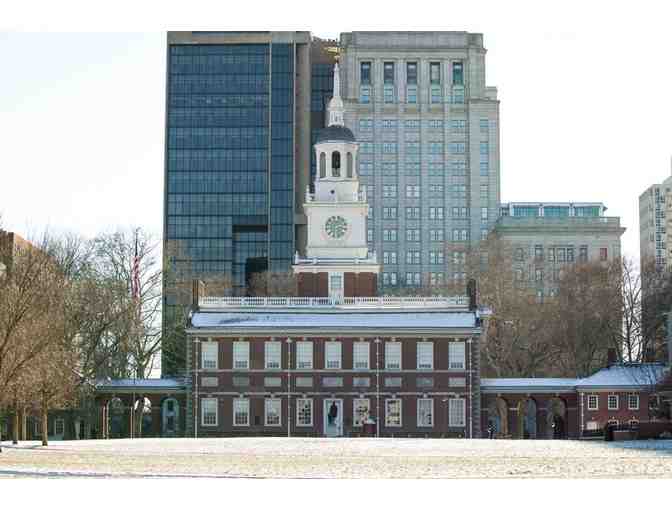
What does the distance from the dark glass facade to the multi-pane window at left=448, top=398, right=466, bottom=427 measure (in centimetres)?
9478

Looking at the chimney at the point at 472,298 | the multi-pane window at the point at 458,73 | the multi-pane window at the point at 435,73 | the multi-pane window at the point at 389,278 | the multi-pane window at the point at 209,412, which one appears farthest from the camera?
the multi-pane window at the point at 435,73

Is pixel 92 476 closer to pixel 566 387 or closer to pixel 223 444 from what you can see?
pixel 223 444

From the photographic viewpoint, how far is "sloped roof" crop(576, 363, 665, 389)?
84.4 metres

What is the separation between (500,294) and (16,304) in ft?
196

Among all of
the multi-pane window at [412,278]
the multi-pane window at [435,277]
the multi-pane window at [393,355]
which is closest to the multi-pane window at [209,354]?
the multi-pane window at [393,355]

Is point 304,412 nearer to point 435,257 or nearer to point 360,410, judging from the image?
point 360,410

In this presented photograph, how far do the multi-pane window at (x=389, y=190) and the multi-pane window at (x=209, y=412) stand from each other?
104719mm

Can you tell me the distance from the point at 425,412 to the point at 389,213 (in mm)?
104357

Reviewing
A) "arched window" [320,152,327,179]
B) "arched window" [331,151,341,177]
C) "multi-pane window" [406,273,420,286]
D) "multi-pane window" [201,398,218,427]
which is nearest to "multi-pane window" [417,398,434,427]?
"multi-pane window" [201,398,218,427]

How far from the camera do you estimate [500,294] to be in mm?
108875

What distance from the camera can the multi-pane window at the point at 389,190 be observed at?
18600 centimetres

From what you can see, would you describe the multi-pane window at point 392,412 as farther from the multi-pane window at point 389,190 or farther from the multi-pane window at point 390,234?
the multi-pane window at point 389,190

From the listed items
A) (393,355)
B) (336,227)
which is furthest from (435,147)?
(393,355)
